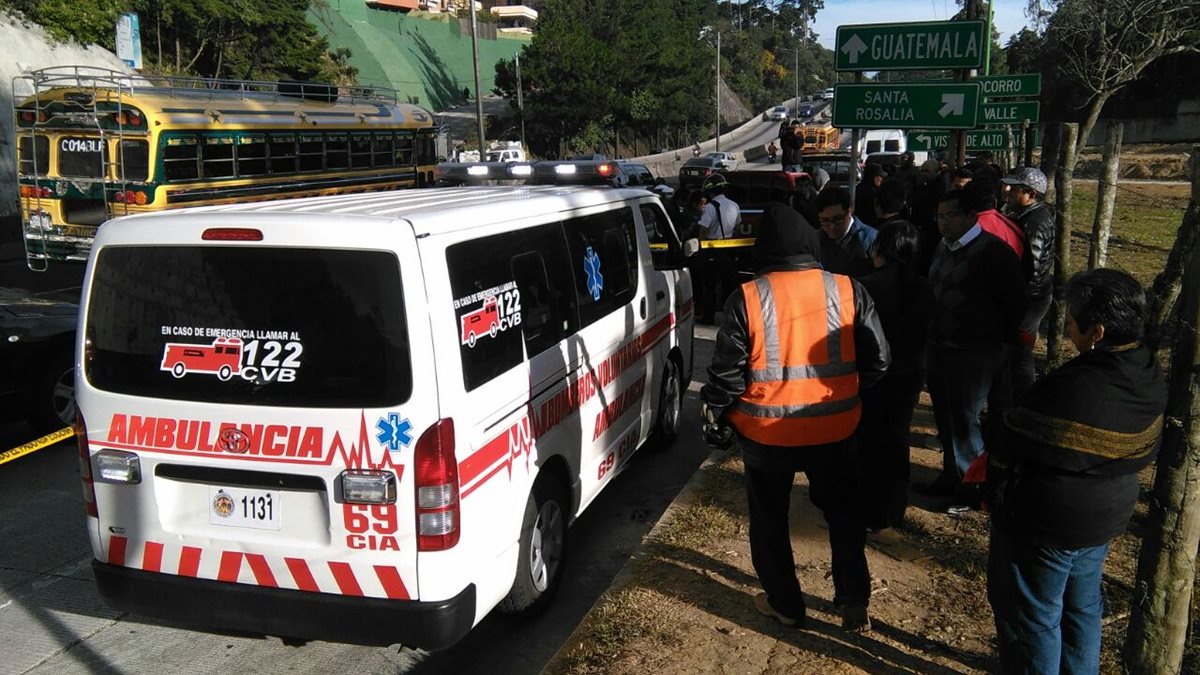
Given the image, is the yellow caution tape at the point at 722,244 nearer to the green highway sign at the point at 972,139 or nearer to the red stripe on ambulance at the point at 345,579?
the green highway sign at the point at 972,139

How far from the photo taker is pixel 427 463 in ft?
11.1

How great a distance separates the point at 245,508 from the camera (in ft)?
11.6

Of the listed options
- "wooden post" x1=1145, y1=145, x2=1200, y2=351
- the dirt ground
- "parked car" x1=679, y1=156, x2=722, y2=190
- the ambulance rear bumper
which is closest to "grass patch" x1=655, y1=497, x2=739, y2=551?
the dirt ground

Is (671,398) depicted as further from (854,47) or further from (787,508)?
(854,47)

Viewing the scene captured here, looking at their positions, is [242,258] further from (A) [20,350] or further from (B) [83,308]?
(A) [20,350]

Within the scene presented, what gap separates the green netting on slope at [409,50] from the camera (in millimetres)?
58878

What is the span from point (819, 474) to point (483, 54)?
258 ft

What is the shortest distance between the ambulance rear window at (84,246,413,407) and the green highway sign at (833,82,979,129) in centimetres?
617

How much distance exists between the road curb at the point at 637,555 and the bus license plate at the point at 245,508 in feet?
4.12

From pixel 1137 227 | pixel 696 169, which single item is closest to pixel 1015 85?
pixel 1137 227

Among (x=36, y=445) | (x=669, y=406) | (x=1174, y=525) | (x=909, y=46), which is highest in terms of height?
(x=909, y=46)

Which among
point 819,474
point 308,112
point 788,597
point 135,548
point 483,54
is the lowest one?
point 788,597

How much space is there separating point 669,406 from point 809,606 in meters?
2.77

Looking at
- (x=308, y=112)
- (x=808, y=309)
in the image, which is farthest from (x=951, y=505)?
(x=308, y=112)
